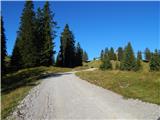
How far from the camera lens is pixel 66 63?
8700 cm

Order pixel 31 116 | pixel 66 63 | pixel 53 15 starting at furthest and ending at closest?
pixel 66 63 → pixel 53 15 → pixel 31 116

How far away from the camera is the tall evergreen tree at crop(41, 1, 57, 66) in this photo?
220ft

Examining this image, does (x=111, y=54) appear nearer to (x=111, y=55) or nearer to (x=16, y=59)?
(x=111, y=55)

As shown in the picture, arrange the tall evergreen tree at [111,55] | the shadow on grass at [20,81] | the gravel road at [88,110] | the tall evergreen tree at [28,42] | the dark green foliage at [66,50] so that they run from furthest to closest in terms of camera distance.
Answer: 1. the tall evergreen tree at [111,55]
2. the dark green foliage at [66,50]
3. the tall evergreen tree at [28,42]
4. the shadow on grass at [20,81]
5. the gravel road at [88,110]

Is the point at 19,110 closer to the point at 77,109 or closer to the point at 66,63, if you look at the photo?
the point at 77,109

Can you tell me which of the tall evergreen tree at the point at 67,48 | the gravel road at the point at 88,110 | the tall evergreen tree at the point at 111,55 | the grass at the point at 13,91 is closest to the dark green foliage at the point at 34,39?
the tall evergreen tree at the point at 67,48

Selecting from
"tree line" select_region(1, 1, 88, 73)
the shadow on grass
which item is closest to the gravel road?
the shadow on grass

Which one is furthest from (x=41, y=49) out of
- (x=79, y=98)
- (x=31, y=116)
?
(x=31, y=116)

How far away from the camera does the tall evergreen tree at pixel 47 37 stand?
220ft

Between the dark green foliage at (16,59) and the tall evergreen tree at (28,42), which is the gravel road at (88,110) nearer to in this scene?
the tall evergreen tree at (28,42)

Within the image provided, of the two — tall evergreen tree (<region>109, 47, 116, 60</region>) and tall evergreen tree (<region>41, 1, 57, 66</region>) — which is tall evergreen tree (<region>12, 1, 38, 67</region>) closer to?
tall evergreen tree (<region>41, 1, 57, 66</region>)

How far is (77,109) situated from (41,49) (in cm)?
5370

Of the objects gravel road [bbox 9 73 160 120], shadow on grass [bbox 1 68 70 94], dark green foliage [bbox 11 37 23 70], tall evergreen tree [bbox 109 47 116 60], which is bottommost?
gravel road [bbox 9 73 160 120]

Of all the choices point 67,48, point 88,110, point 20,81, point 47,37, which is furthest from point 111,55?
point 88,110
